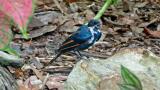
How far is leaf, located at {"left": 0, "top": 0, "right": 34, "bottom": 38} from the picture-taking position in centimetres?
63

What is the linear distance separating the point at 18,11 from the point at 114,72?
1.32 meters

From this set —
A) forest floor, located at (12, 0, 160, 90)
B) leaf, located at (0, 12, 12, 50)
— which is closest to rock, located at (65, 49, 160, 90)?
forest floor, located at (12, 0, 160, 90)

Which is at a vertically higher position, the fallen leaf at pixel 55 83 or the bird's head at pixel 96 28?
the bird's head at pixel 96 28

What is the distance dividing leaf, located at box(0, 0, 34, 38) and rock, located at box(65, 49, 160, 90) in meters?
1.19

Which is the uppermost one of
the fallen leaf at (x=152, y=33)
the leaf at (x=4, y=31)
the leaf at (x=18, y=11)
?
the leaf at (x=18, y=11)

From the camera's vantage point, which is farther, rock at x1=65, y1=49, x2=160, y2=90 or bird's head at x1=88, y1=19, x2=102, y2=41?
bird's head at x1=88, y1=19, x2=102, y2=41

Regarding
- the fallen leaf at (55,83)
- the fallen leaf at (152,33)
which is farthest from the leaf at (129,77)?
the fallen leaf at (152,33)

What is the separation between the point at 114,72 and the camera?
192 centimetres

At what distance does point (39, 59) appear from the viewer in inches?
104

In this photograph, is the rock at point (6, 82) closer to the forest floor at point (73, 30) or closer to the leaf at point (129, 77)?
the forest floor at point (73, 30)

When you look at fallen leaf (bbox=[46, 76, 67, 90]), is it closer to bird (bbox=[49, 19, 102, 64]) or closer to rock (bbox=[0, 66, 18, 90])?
bird (bbox=[49, 19, 102, 64])

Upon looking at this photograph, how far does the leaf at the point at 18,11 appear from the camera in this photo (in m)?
0.63

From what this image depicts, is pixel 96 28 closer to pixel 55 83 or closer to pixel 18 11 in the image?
pixel 55 83

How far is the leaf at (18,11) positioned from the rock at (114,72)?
119cm
